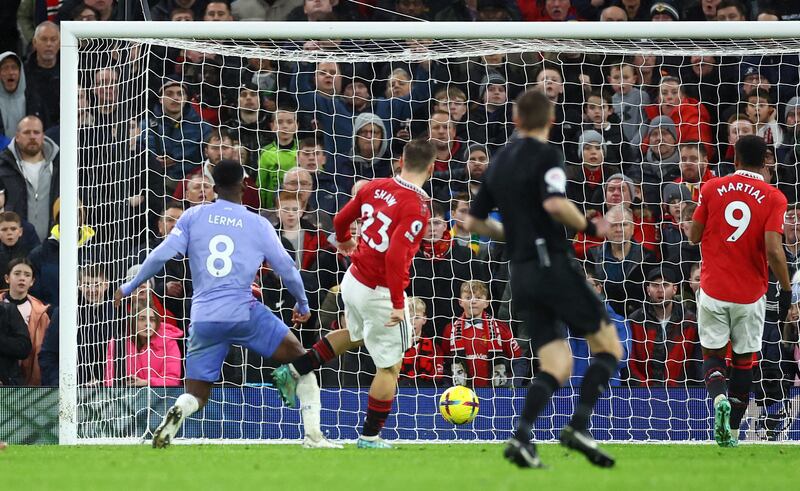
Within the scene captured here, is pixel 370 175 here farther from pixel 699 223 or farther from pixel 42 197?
pixel 699 223

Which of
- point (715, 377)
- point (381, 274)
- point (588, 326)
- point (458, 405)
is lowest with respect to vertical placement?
point (458, 405)

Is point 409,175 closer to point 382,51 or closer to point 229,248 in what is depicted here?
point 229,248

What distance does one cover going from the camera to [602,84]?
13.1m

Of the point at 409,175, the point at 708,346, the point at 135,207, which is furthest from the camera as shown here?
the point at 135,207

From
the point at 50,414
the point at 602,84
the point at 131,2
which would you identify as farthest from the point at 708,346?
the point at 131,2

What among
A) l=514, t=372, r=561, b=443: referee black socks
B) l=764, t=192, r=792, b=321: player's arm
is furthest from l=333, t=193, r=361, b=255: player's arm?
l=764, t=192, r=792, b=321: player's arm

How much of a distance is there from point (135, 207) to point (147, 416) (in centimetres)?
204

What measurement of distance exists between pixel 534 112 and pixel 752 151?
352 centimetres

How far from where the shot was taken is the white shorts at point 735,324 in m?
10.3

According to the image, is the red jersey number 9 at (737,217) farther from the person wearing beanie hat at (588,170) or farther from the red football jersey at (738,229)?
the person wearing beanie hat at (588,170)

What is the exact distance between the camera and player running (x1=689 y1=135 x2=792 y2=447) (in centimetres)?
1011

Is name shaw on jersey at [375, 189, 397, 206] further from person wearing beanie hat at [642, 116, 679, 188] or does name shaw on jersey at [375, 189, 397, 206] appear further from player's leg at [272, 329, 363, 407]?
person wearing beanie hat at [642, 116, 679, 188]

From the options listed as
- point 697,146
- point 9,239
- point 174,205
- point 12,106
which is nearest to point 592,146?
point 697,146

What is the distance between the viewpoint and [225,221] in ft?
31.0
